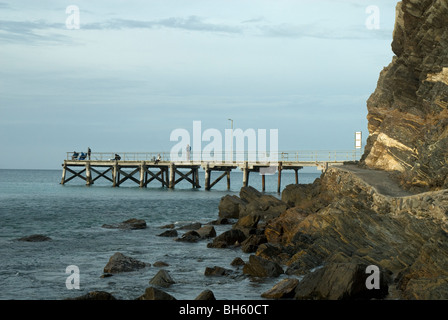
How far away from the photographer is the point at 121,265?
1712cm

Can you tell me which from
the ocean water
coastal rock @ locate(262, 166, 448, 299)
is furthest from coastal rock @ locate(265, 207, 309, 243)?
the ocean water

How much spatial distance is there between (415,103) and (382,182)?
5.72m

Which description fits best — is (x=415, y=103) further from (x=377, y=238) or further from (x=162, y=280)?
(x=162, y=280)

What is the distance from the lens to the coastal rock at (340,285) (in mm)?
12367

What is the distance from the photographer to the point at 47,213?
38.4 m

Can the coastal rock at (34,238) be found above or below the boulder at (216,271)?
below

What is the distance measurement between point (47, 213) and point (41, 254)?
18.4 meters

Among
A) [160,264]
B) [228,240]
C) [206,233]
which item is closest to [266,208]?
[206,233]

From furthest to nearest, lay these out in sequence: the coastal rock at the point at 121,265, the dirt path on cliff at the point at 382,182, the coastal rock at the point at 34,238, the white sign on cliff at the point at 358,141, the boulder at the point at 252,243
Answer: the white sign on cliff at the point at 358,141, the coastal rock at the point at 34,238, the boulder at the point at 252,243, the dirt path on cliff at the point at 382,182, the coastal rock at the point at 121,265

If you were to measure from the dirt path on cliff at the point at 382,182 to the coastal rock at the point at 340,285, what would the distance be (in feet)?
24.3

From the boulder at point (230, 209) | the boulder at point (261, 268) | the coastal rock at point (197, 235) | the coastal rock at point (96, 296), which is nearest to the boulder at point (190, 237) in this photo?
the coastal rock at point (197, 235)

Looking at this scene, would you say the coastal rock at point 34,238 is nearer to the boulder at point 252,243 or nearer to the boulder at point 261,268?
Result: the boulder at point 252,243

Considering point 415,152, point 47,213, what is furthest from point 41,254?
point 47,213

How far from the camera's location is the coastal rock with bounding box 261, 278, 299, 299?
520 inches
